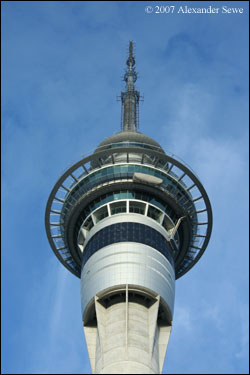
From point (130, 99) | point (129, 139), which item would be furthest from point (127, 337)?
point (130, 99)

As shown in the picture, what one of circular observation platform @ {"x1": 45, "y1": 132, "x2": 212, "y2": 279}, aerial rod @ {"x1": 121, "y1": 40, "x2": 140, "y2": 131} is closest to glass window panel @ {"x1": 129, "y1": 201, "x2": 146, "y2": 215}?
circular observation platform @ {"x1": 45, "y1": 132, "x2": 212, "y2": 279}

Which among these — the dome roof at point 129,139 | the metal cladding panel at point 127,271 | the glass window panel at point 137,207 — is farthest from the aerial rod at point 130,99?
the metal cladding panel at point 127,271

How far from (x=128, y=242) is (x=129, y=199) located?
7.73m

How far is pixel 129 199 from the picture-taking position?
73.7 metres

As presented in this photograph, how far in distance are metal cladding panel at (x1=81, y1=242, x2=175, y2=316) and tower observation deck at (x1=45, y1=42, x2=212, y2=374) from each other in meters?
0.10

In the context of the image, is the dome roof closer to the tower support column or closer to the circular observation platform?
the circular observation platform

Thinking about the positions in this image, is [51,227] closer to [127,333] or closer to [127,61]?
[127,333]

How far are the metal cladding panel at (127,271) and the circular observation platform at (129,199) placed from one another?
562 cm

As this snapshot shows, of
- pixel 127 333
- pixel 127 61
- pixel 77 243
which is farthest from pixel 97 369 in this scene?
pixel 127 61

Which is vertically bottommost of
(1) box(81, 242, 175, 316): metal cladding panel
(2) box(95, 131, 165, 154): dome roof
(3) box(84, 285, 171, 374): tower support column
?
(3) box(84, 285, 171, 374): tower support column

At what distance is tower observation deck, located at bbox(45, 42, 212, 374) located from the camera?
6184 cm

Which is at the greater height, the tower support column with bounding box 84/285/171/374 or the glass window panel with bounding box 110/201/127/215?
the glass window panel with bounding box 110/201/127/215

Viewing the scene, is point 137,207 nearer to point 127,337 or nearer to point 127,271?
point 127,271

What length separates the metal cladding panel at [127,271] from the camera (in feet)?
211
